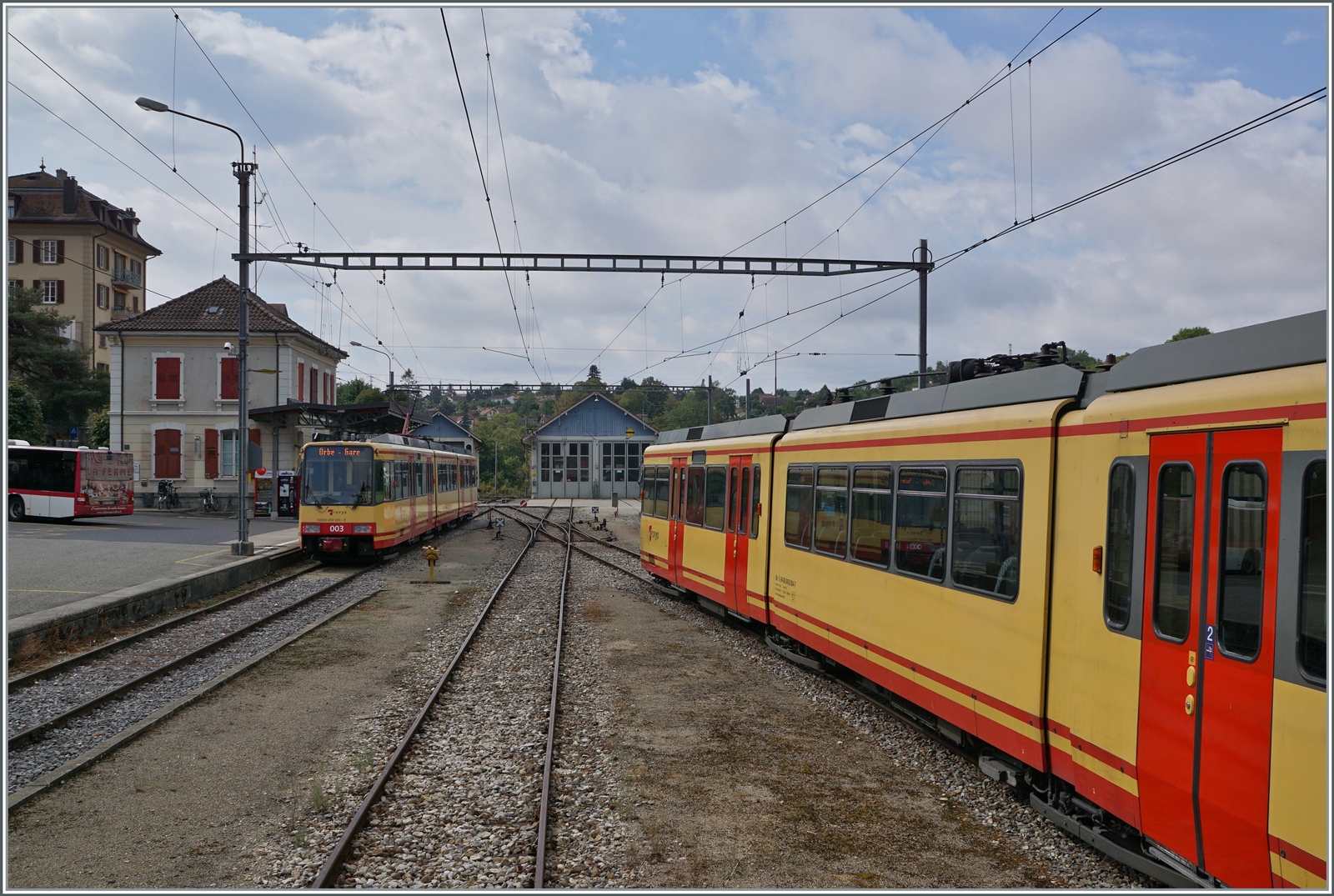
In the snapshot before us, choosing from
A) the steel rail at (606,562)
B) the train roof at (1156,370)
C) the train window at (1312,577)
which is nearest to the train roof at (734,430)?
the steel rail at (606,562)

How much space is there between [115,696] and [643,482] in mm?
10870

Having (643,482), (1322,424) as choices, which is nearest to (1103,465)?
(1322,424)

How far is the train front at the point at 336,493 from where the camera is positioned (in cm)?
2186

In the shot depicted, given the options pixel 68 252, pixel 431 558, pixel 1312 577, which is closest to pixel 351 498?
pixel 431 558

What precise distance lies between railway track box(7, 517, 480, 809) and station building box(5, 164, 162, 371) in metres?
46.7

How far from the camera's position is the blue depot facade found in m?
65.1

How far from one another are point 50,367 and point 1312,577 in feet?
181

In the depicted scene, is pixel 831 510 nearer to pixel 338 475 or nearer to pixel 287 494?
pixel 338 475

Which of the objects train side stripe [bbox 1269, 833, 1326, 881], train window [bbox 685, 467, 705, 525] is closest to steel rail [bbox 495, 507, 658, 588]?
train window [bbox 685, 467, 705, 525]

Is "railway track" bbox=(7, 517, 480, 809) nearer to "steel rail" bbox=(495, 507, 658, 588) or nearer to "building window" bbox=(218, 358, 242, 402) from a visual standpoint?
"steel rail" bbox=(495, 507, 658, 588)

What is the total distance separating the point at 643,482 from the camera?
62.9ft

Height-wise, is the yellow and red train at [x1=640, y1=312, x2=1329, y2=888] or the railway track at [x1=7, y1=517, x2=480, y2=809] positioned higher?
the yellow and red train at [x1=640, y1=312, x2=1329, y2=888]

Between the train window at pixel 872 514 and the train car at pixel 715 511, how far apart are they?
120 inches

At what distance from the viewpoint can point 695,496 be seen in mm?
15547
